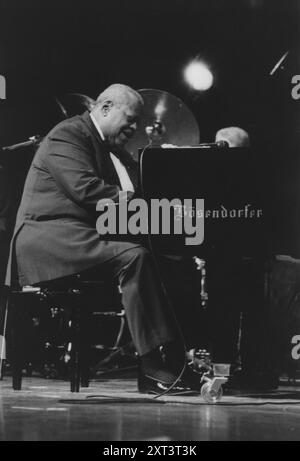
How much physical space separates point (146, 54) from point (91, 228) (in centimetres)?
309

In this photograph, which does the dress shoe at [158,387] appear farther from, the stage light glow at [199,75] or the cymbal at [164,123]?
the stage light glow at [199,75]

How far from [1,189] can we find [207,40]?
2142 millimetres

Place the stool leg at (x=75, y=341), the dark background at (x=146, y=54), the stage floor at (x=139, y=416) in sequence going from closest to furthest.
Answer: the stage floor at (x=139, y=416), the stool leg at (x=75, y=341), the dark background at (x=146, y=54)

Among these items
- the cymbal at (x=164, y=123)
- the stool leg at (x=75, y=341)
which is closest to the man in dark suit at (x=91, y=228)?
the stool leg at (x=75, y=341)

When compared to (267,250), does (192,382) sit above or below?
below

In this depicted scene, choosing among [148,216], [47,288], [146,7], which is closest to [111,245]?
[148,216]

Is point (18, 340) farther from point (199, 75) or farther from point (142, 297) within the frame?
point (199, 75)

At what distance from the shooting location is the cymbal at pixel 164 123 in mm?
4656

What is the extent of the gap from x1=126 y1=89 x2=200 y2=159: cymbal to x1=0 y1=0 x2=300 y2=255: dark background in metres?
0.64

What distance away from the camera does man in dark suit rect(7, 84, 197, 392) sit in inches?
116

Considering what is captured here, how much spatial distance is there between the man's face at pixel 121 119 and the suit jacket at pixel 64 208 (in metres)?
0.07
